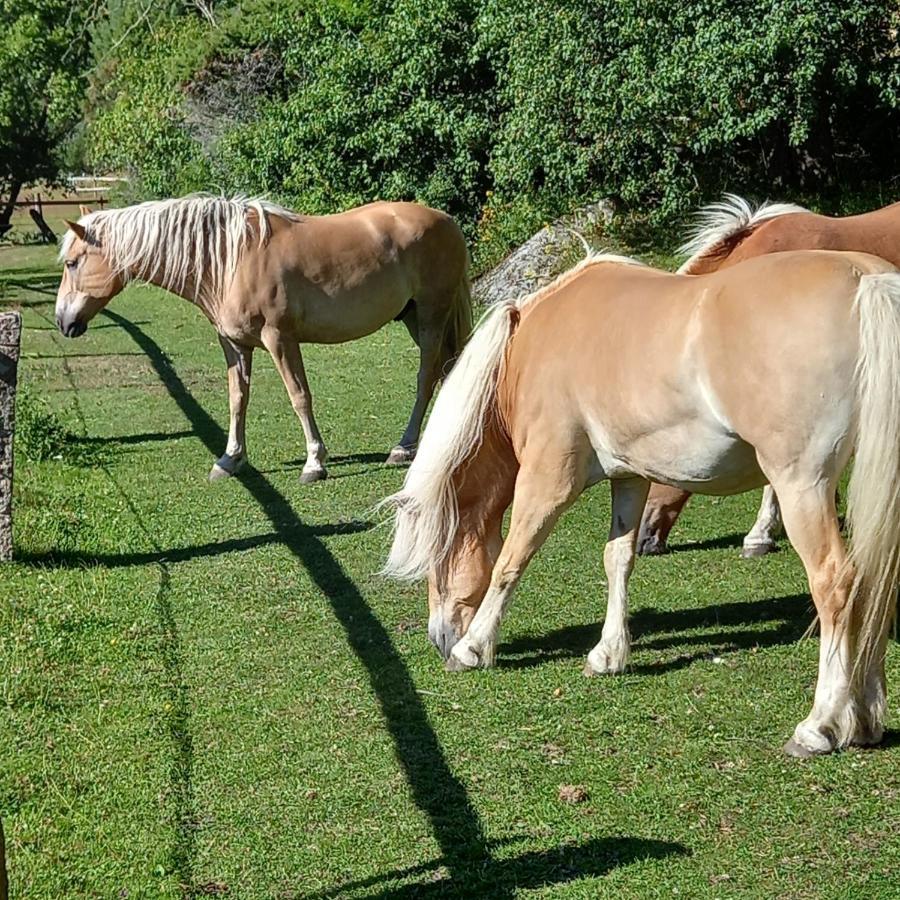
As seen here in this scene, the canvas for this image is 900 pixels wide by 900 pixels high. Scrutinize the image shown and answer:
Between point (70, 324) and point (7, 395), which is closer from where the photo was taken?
point (7, 395)

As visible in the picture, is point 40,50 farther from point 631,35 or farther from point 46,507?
point 46,507

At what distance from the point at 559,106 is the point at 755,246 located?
904 cm

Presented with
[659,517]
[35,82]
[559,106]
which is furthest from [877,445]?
[35,82]

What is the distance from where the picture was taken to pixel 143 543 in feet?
22.7

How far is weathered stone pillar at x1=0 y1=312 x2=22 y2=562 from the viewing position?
6047mm

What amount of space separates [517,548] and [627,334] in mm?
969

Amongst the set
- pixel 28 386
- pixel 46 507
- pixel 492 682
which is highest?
pixel 492 682

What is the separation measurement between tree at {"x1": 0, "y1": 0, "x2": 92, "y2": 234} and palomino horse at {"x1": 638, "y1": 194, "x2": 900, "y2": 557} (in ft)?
100

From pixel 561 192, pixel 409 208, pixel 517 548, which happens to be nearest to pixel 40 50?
pixel 561 192

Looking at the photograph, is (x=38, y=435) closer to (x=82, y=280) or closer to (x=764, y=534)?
(x=82, y=280)

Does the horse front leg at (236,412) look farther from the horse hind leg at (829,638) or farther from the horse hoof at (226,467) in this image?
the horse hind leg at (829,638)

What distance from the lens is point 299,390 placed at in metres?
8.52

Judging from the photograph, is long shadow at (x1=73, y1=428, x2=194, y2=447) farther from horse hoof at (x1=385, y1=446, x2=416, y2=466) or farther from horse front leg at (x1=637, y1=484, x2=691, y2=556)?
horse front leg at (x1=637, y1=484, x2=691, y2=556)

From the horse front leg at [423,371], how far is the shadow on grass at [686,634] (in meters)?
3.61
